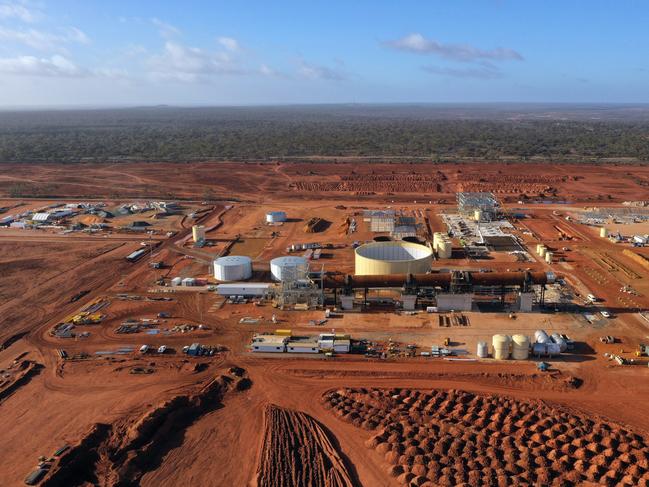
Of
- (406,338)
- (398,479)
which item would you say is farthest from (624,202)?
(398,479)

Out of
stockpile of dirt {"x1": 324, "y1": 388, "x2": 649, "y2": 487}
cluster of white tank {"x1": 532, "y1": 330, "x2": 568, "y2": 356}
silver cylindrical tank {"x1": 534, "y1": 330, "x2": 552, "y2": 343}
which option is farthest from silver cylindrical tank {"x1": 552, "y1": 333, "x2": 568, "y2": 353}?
stockpile of dirt {"x1": 324, "y1": 388, "x2": 649, "y2": 487}

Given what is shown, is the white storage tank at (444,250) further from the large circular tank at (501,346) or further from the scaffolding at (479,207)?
the large circular tank at (501,346)

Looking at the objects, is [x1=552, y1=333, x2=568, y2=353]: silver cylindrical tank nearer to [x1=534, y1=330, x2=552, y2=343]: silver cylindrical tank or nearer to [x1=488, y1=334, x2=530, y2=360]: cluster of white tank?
[x1=534, y1=330, x2=552, y2=343]: silver cylindrical tank

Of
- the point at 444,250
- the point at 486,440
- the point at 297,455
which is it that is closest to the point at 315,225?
the point at 444,250

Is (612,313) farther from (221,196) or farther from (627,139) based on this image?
(627,139)

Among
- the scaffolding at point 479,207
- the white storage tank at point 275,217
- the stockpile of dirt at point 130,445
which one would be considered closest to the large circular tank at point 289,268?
the stockpile of dirt at point 130,445
